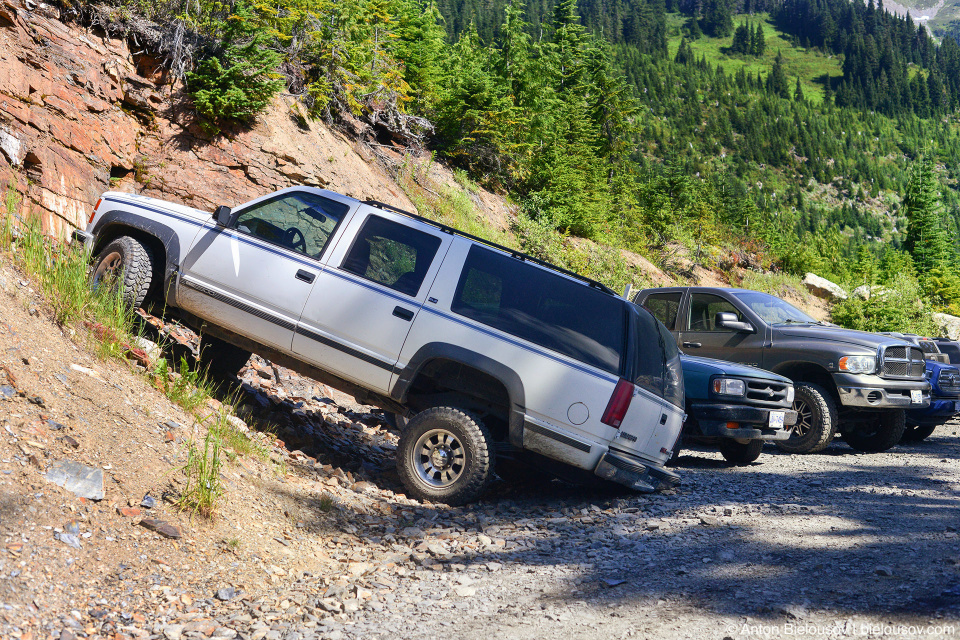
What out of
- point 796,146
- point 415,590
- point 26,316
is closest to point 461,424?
point 415,590

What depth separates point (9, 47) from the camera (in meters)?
8.80

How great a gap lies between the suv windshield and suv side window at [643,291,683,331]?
2.97ft

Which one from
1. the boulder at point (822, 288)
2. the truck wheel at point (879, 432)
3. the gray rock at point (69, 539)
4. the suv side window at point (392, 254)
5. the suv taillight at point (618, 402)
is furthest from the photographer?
the boulder at point (822, 288)

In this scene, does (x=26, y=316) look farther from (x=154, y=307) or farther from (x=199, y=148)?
(x=199, y=148)

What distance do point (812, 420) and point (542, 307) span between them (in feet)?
18.5

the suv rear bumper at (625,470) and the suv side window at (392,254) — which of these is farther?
the suv side window at (392,254)

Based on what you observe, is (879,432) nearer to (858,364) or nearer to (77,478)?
(858,364)

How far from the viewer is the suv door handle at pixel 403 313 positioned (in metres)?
5.55

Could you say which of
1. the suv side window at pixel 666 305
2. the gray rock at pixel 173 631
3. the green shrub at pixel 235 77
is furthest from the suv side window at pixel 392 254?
the green shrub at pixel 235 77

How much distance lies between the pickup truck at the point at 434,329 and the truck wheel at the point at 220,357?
0.78m

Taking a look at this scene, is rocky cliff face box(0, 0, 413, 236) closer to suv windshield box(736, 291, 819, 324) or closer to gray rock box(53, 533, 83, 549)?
gray rock box(53, 533, 83, 549)

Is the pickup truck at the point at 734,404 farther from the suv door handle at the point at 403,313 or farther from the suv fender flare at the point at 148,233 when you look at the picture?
the suv fender flare at the point at 148,233

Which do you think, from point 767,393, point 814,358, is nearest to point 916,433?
point 814,358

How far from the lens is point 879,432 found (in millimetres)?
10102
